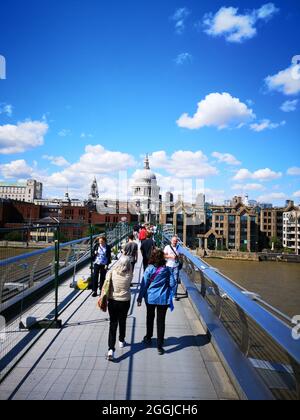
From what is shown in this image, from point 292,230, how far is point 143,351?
298ft

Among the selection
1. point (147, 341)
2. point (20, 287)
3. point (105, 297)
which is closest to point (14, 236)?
point (20, 287)

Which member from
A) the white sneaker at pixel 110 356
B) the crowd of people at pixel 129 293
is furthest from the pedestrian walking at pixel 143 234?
the white sneaker at pixel 110 356

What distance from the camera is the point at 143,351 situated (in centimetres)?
416

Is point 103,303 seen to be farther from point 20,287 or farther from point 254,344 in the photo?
point 254,344

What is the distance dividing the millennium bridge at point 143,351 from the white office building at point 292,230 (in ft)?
281

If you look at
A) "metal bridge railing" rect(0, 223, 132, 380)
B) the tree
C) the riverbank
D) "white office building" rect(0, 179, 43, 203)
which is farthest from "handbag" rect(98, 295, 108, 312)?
"white office building" rect(0, 179, 43, 203)

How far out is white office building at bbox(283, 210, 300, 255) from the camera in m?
83.7

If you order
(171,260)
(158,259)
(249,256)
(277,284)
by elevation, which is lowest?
(277,284)

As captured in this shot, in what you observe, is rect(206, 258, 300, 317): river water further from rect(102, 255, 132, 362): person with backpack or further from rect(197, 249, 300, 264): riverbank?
rect(102, 255, 132, 362): person with backpack

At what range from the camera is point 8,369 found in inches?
140

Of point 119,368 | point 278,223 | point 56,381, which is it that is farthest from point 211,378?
point 278,223

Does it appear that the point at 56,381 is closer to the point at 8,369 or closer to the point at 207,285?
the point at 8,369

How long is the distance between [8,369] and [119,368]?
1187 mm

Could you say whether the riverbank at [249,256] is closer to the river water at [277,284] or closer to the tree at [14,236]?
the river water at [277,284]
